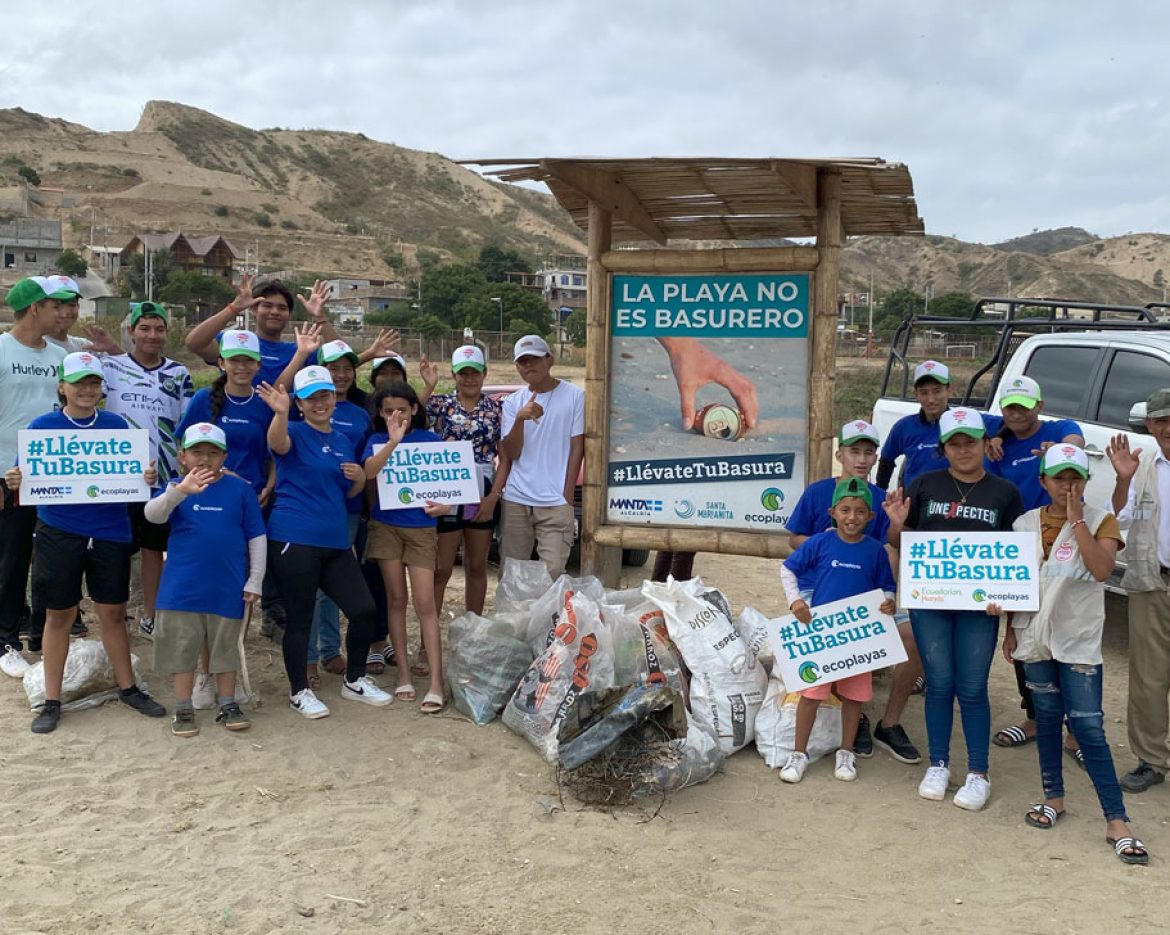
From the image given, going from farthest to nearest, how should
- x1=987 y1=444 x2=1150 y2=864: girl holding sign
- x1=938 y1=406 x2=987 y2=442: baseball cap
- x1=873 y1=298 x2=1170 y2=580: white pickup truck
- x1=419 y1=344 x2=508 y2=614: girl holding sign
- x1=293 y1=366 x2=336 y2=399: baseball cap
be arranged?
1. x1=873 y1=298 x2=1170 y2=580: white pickup truck
2. x1=419 y1=344 x2=508 y2=614: girl holding sign
3. x1=293 y1=366 x2=336 y2=399: baseball cap
4. x1=938 y1=406 x2=987 y2=442: baseball cap
5. x1=987 y1=444 x2=1150 y2=864: girl holding sign

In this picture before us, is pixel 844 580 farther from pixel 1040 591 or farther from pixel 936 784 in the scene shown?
pixel 936 784

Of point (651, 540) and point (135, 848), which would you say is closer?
point (135, 848)

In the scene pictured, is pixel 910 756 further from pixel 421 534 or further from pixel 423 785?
pixel 421 534

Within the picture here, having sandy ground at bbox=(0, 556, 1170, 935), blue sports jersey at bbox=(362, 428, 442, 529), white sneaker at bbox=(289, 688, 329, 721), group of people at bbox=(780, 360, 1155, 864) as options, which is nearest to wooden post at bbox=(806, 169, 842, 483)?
group of people at bbox=(780, 360, 1155, 864)

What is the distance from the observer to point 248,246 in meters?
92.0

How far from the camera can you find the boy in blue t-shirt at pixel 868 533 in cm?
520

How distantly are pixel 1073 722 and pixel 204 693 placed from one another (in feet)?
14.2

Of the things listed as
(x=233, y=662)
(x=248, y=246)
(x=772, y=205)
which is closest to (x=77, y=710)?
Answer: (x=233, y=662)

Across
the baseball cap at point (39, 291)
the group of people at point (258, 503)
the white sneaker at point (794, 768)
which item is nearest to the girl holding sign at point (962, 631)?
the white sneaker at point (794, 768)

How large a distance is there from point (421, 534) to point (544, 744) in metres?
1.45

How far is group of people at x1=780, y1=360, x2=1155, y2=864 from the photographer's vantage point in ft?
14.2

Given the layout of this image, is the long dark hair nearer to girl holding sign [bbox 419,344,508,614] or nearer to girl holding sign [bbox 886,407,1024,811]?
girl holding sign [bbox 419,344,508,614]

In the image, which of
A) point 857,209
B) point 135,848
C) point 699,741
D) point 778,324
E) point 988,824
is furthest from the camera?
point 857,209

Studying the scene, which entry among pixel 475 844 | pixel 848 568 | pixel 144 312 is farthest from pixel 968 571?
pixel 144 312
